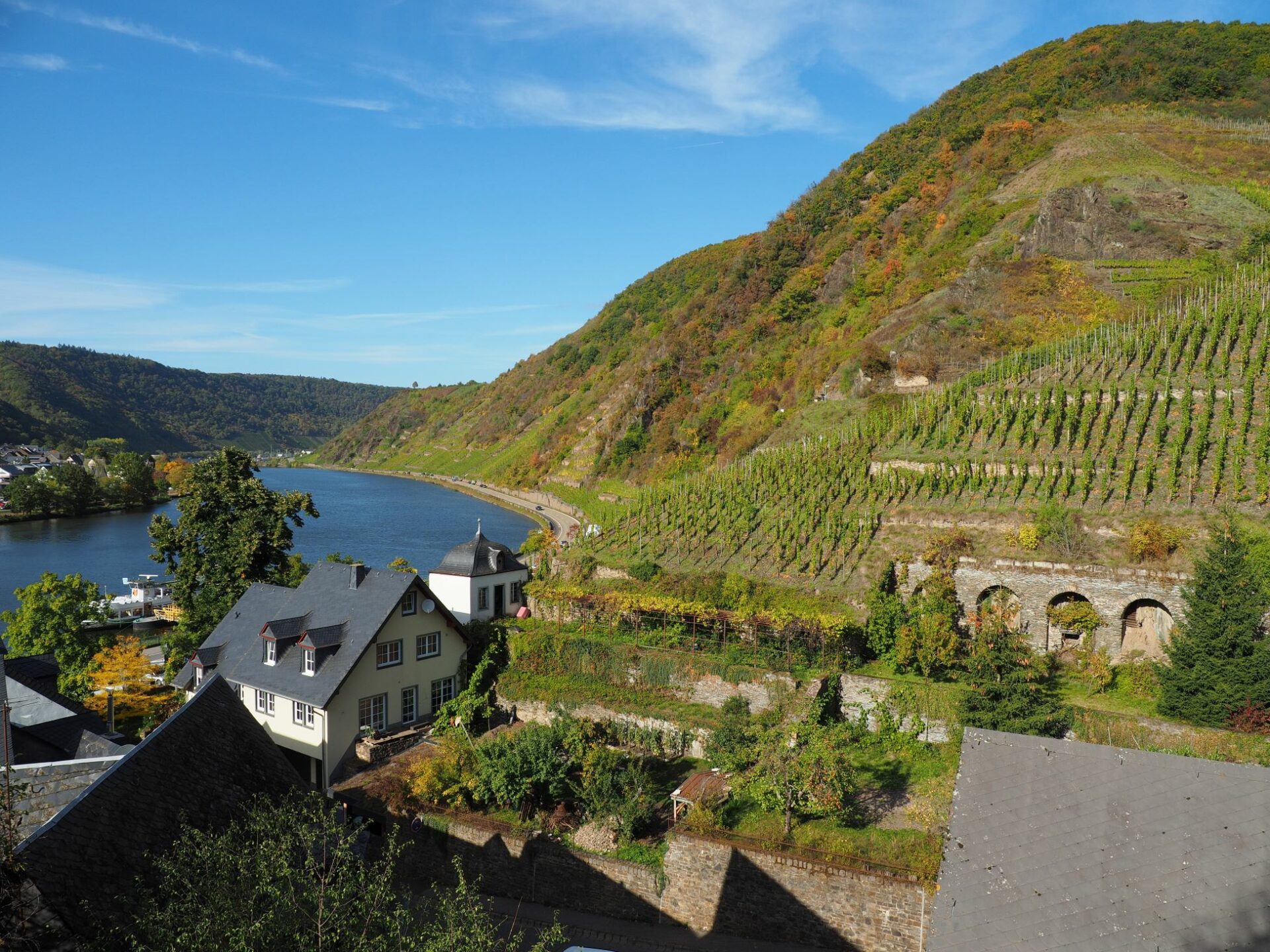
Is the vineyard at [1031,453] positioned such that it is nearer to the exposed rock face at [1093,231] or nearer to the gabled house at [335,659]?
the exposed rock face at [1093,231]

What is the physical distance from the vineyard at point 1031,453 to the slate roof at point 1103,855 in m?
20.6

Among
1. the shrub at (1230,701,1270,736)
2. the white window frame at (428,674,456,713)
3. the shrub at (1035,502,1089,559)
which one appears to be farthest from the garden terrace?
the shrub at (1230,701,1270,736)

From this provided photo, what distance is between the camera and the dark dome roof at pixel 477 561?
2931 cm

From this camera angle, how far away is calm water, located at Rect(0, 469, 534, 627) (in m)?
64.6

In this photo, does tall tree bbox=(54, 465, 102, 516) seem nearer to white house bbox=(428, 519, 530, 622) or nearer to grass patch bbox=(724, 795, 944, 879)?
white house bbox=(428, 519, 530, 622)

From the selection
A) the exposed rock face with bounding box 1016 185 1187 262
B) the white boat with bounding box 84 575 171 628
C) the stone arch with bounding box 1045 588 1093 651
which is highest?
the exposed rock face with bounding box 1016 185 1187 262

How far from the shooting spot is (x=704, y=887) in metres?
16.8

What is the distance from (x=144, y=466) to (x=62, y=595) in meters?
94.1

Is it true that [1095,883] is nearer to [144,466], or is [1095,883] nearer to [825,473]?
[825,473]

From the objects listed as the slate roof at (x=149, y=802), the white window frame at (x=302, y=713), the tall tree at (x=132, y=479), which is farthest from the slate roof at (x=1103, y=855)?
the tall tree at (x=132, y=479)

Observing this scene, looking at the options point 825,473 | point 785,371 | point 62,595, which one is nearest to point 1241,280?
point 825,473

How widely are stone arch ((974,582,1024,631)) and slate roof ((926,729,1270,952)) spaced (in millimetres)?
16797

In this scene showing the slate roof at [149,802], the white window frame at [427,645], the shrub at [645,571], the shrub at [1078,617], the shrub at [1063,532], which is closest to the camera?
the slate roof at [149,802]

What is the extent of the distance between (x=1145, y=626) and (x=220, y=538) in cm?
3247
